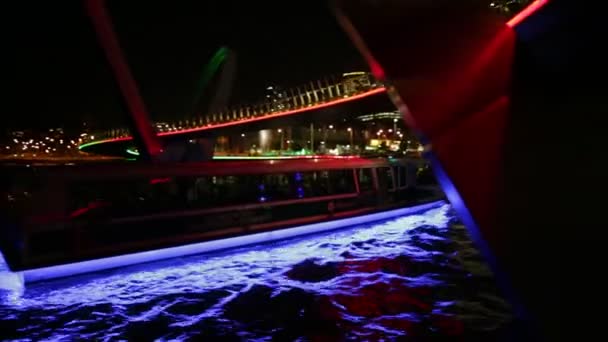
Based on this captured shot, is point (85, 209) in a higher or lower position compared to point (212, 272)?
higher

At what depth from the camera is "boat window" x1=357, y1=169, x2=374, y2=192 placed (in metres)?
15.9

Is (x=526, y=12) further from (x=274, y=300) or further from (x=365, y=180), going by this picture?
(x=365, y=180)

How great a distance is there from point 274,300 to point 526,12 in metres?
5.84

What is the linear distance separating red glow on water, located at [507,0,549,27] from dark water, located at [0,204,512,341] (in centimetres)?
412

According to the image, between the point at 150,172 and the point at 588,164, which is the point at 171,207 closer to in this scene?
the point at 150,172

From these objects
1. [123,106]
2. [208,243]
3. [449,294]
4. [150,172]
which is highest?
[123,106]

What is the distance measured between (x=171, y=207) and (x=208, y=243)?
1178 millimetres

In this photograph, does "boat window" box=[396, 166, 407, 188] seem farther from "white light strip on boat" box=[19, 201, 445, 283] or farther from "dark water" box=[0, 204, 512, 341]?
"dark water" box=[0, 204, 512, 341]

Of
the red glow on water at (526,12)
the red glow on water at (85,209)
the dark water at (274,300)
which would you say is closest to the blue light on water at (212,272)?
the dark water at (274,300)

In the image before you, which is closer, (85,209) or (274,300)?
(274,300)

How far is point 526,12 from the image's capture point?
3643mm

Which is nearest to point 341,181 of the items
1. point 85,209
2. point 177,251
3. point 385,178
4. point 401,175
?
point 385,178

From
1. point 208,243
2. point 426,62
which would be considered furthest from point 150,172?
point 426,62

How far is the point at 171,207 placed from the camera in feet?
35.1
